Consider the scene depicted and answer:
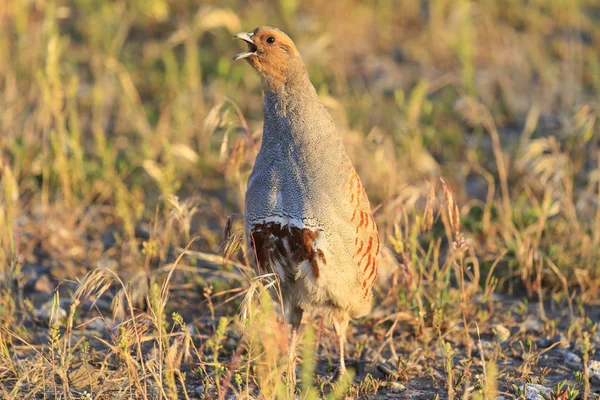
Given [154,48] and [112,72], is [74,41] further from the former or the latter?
[112,72]

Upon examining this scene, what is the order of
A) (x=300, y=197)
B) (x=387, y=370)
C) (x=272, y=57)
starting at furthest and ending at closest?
1. (x=387, y=370)
2. (x=272, y=57)
3. (x=300, y=197)

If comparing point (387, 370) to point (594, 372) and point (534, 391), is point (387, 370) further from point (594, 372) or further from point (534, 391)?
point (594, 372)

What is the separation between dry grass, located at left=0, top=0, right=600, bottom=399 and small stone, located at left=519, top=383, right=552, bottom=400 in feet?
0.19

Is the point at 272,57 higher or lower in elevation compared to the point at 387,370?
higher

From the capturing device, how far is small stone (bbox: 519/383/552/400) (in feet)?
11.4

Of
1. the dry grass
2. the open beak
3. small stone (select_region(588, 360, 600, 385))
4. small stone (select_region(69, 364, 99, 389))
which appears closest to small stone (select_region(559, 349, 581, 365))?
the dry grass

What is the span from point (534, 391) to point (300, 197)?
4.21 feet

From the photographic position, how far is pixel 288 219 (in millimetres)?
3432

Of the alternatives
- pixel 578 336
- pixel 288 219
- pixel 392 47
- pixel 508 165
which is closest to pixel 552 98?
pixel 508 165

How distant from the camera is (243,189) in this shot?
460 centimetres

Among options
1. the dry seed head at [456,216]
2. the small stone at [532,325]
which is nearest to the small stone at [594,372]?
the small stone at [532,325]

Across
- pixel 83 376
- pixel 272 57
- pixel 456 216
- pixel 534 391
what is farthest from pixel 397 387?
pixel 272 57

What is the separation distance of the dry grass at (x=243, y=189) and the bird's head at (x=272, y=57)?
0.48m

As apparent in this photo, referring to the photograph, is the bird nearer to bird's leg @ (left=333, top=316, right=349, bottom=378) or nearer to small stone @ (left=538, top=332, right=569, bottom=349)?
bird's leg @ (left=333, top=316, right=349, bottom=378)
